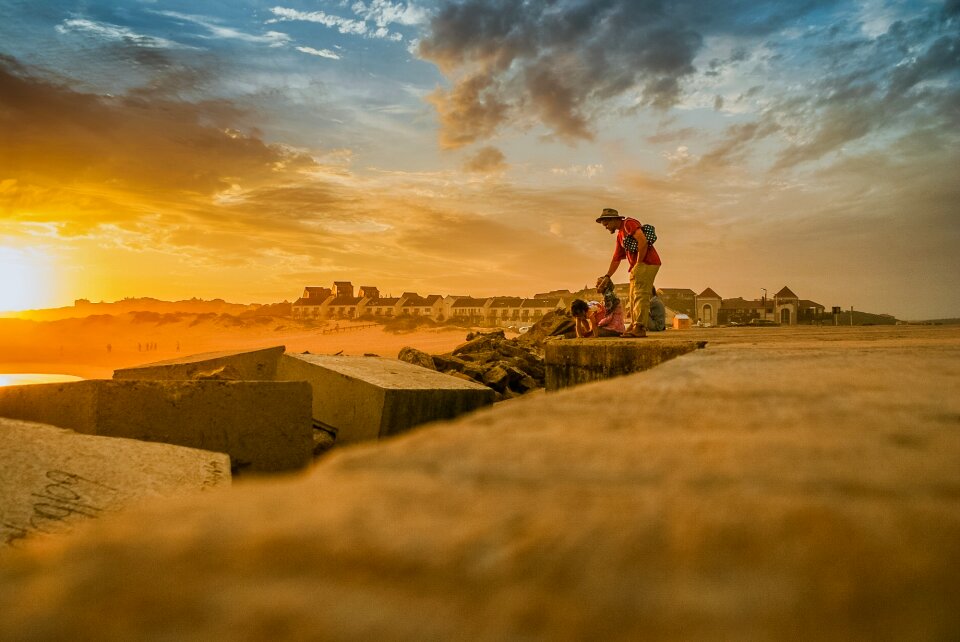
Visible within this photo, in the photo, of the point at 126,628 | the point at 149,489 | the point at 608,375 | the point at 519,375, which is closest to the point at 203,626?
the point at 126,628

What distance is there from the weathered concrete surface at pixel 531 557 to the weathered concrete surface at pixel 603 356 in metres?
4.31

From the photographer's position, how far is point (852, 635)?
32 centimetres

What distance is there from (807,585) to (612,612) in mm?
124

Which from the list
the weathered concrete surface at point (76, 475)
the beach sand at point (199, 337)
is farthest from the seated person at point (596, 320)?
the beach sand at point (199, 337)

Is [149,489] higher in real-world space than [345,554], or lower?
lower

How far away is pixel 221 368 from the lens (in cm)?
623

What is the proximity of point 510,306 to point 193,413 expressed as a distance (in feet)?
285

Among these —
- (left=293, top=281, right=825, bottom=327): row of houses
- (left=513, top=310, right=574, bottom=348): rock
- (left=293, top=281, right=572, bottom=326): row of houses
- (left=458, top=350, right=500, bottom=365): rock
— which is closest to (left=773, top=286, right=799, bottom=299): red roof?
(left=293, top=281, right=825, bottom=327): row of houses

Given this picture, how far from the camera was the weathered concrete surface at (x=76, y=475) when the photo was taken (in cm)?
251

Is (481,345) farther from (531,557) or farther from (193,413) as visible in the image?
(531,557)

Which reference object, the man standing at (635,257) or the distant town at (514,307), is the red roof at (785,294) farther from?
the man standing at (635,257)

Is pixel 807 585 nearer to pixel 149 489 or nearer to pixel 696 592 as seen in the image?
pixel 696 592

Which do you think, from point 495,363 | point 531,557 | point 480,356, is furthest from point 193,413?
point 480,356

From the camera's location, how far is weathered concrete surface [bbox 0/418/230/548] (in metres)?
2.51
